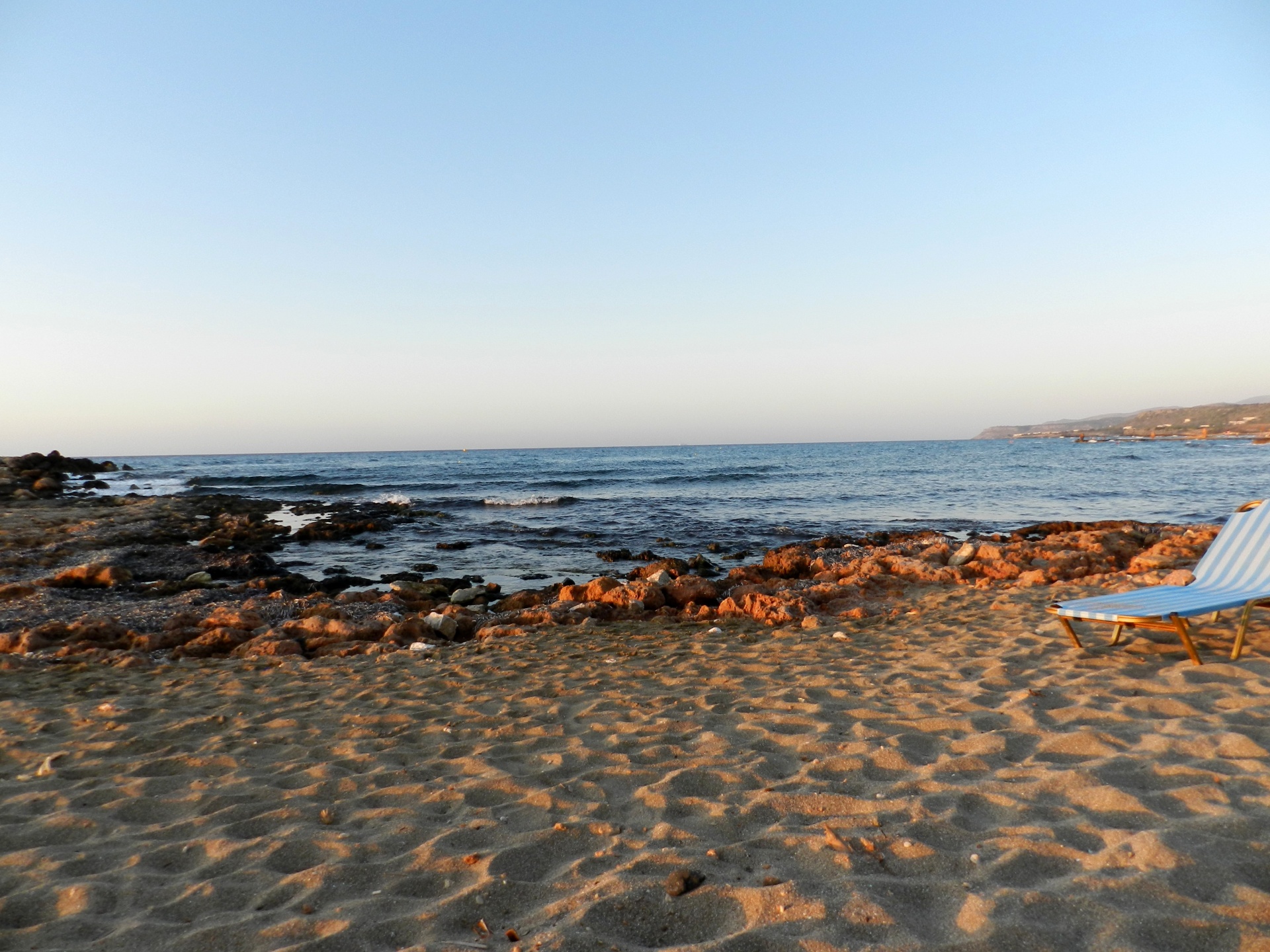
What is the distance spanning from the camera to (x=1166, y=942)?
1957mm

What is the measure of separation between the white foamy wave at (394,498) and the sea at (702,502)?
13 centimetres

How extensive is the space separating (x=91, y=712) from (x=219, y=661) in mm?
1575

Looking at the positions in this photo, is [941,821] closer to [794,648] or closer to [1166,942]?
[1166,942]

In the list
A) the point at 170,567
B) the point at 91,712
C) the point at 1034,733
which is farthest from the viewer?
the point at 170,567

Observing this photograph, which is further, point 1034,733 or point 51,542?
point 51,542

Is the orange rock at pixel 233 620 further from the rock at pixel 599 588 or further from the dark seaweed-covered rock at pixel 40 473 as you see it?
the dark seaweed-covered rock at pixel 40 473

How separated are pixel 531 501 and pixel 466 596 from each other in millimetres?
16609

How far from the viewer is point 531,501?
84.3 feet

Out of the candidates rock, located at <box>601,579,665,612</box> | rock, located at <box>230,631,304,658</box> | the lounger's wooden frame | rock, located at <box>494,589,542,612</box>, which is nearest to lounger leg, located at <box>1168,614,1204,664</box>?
the lounger's wooden frame

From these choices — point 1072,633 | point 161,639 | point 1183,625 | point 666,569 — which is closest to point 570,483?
point 666,569

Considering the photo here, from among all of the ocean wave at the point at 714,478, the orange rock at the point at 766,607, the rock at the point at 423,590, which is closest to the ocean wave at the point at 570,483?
the ocean wave at the point at 714,478

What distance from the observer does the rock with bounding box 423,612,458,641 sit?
7032 mm

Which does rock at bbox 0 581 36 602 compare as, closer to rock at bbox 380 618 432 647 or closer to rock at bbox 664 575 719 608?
rock at bbox 380 618 432 647

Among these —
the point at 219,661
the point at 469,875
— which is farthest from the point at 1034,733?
the point at 219,661
